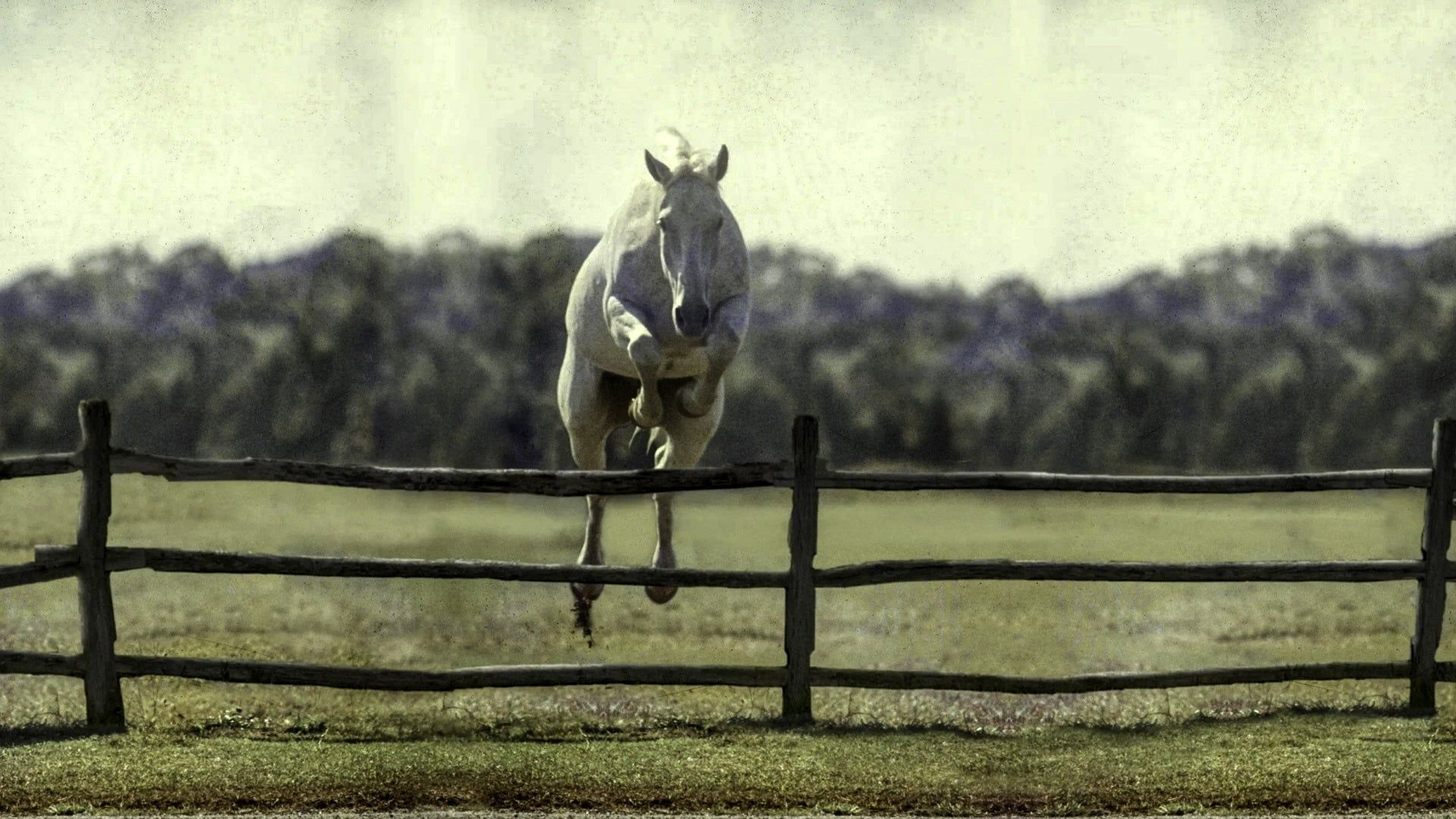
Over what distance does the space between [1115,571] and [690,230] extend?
10.5ft

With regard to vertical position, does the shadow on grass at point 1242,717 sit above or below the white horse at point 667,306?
below

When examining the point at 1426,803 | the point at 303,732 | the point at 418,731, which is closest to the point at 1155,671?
the point at 1426,803

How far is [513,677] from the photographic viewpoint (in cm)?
807

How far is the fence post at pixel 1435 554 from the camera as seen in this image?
29.3ft

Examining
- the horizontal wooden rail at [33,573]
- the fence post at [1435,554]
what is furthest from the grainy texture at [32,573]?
the fence post at [1435,554]

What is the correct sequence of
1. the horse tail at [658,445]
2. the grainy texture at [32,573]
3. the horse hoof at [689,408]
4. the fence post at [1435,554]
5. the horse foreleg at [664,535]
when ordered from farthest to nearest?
the horse tail at [658,445] → the horse foreleg at [664,535] → the horse hoof at [689,408] → the fence post at [1435,554] → the grainy texture at [32,573]

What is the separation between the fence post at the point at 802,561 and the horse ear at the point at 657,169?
162 cm

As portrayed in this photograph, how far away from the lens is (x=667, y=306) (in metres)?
8.66

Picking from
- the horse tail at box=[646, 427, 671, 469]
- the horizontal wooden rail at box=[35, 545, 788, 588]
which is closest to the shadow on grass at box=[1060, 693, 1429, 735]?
the horizontal wooden rail at box=[35, 545, 788, 588]

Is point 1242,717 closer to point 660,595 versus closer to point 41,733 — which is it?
point 660,595

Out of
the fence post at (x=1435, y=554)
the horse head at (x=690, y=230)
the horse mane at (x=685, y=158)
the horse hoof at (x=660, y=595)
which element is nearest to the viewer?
the horse head at (x=690, y=230)

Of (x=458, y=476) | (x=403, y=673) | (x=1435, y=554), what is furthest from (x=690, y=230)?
(x=1435, y=554)

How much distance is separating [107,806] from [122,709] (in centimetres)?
183

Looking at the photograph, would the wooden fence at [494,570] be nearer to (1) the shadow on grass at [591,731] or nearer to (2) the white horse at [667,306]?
(1) the shadow on grass at [591,731]
